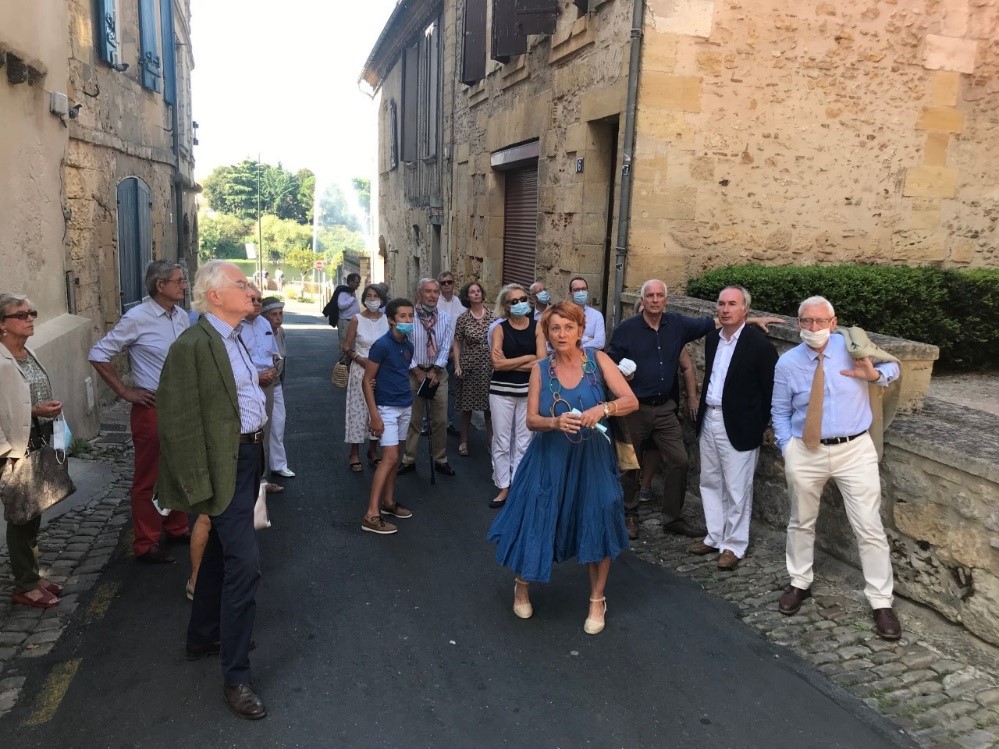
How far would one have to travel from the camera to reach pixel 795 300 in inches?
295

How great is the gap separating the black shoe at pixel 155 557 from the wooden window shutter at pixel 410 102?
1588cm

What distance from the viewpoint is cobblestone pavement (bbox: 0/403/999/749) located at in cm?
368

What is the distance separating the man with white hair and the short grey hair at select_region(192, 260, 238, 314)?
115 inches

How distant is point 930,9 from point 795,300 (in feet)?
12.0

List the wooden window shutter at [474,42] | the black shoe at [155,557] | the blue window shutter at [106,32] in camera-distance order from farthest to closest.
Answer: the wooden window shutter at [474,42], the blue window shutter at [106,32], the black shoe at [155,557]

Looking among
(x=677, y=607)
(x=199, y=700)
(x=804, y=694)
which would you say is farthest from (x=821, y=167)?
(x=199, y=700)

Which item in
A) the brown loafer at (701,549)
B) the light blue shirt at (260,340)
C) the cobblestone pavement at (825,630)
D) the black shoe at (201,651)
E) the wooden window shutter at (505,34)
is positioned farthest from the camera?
the wooden window shutter at (505,34)

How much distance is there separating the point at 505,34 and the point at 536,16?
53.3 inches

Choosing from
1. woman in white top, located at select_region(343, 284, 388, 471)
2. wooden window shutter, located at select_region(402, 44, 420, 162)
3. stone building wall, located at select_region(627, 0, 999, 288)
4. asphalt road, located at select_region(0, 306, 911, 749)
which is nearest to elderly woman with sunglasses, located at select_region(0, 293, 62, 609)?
asphalt road, located at select_region(0, 306, 911, 749)

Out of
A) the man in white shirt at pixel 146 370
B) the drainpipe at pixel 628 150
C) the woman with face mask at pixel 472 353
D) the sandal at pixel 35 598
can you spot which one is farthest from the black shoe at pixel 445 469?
the sandal at pixel 35 598

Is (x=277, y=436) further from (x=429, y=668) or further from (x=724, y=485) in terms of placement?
(x=724, y=485)

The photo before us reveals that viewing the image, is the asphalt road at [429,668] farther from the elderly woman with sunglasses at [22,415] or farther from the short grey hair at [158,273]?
the short grey hair at [158,273]

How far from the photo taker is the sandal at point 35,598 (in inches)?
177

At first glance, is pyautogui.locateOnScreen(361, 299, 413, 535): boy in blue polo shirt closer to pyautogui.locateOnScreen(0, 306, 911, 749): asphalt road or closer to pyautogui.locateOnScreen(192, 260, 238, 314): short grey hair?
pyautogui.locateOnScreen(0, 306, 911, 749): asphalt road
